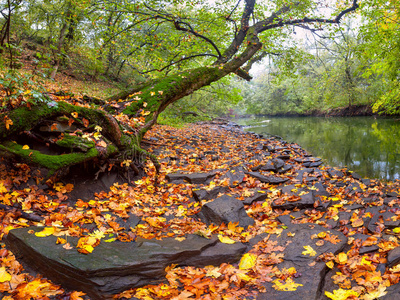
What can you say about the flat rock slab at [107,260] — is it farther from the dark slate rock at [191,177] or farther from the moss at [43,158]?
the dark slate rock at [191,177]

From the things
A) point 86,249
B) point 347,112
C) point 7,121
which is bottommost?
point 86,249

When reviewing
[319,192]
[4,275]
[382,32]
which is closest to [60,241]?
[4,275]

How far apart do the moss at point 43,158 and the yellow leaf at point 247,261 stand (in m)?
2.81

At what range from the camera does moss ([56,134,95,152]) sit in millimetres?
3766

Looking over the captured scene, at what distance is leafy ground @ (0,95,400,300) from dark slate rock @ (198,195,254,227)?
112 millimetres

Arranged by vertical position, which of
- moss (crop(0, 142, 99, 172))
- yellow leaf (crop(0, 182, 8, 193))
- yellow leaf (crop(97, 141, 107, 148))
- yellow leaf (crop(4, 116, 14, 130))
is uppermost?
yellow leaf (crop(4, 116, 14, 130))

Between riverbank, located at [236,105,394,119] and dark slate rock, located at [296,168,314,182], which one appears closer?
dark slate rock, located at [296,168,314,182]

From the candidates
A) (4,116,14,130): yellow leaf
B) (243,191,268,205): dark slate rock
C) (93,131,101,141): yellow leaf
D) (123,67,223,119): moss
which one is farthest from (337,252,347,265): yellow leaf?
(123,67,223,119): moss

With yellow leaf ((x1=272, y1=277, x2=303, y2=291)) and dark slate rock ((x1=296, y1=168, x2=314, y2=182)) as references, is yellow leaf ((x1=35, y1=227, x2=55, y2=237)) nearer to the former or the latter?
yellow leaf ((x1=272, y1=277, x2=303, y2=291))

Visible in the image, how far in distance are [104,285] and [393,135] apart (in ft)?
53.6

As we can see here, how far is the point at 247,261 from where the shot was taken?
103 inches

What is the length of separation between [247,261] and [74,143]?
3139mm

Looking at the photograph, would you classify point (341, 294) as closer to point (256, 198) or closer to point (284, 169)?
point (256, 198)

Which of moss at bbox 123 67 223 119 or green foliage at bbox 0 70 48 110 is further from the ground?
moss at bbox 123 67 223 119
